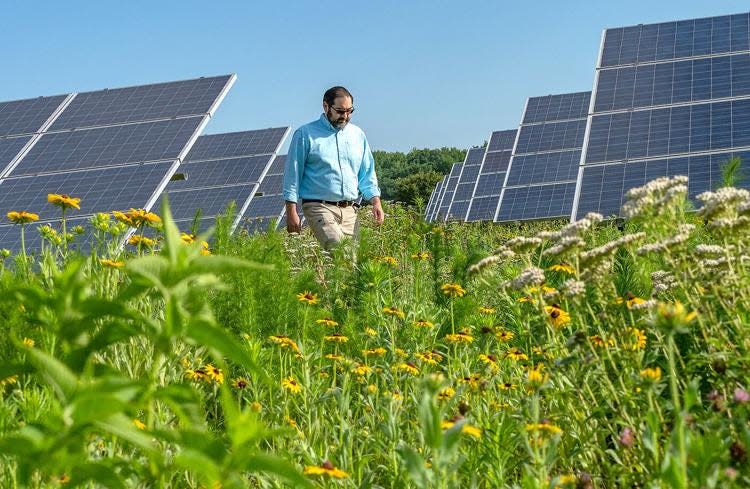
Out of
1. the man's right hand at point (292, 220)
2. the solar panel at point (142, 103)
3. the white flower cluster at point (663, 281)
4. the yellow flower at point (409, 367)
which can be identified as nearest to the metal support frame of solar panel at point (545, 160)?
the solar panel at point (142, 103)

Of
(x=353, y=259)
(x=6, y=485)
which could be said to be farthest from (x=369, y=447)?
(x=353, y=259)

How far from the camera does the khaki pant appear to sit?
347 inches

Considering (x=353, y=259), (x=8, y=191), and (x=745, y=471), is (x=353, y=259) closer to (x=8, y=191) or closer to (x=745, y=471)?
(x=745, y=471)

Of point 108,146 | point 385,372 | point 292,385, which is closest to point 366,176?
point 385,372

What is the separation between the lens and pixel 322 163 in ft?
28.9

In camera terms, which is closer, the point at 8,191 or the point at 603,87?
the point at 8,191

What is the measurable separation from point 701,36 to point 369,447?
15410mm

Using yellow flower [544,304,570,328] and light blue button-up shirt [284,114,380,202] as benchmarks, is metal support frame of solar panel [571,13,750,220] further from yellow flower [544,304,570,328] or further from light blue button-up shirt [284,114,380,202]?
yellow flower [544,304,570,328]

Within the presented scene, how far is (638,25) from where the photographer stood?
58.5ft

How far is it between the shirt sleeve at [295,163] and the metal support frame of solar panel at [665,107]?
5083mm

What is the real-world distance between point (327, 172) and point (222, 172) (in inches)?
524

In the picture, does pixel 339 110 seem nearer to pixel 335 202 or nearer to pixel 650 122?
pixel 335 202

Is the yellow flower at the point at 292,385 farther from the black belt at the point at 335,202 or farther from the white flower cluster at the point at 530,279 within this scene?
the black belt at the point at 335,202

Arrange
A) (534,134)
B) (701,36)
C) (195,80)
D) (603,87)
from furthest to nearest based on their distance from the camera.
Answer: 1. (534,134)
2. (195,80)
3. (701,36)
4. (603,87)
